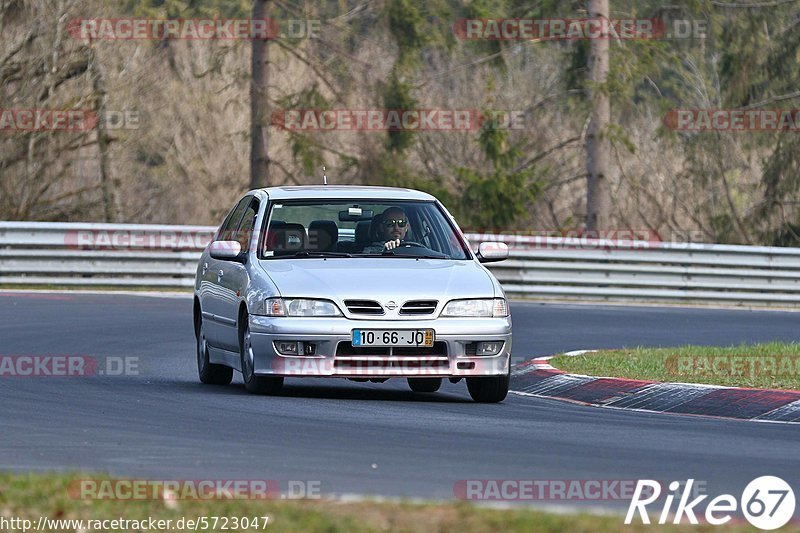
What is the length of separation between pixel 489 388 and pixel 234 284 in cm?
209

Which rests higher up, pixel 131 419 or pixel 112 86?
pixel 112 86

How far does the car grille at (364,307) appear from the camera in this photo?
469 inches

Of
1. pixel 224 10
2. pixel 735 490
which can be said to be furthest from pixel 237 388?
pixel 224 10

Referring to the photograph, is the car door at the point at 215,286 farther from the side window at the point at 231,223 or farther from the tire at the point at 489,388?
the tire at the point at 489,388

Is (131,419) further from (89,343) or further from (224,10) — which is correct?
(224,10)

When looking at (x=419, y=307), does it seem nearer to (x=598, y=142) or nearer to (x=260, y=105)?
(x=260, y=105)

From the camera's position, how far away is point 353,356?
11867 millimetres

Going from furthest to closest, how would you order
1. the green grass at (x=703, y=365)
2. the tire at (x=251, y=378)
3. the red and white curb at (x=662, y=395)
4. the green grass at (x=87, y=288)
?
1. the green grass at (x=87, y=288)
2. the green grass at (x=703, y=365)
3. the tire at (x=251, y=378)
4. the red and white curb at (x=662, y=395)

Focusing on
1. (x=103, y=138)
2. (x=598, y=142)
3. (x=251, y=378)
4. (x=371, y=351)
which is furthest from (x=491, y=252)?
(x=598, y=142)

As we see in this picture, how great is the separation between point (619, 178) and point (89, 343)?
25638 millimetres

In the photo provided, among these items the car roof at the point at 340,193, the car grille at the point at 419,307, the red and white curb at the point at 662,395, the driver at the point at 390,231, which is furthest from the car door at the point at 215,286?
the red and white curb at the point at 662,395

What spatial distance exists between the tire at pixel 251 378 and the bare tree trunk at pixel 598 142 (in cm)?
2111

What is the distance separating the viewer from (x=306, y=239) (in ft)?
42.7

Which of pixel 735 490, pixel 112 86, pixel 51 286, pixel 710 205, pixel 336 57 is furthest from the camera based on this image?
pixel 710 205
